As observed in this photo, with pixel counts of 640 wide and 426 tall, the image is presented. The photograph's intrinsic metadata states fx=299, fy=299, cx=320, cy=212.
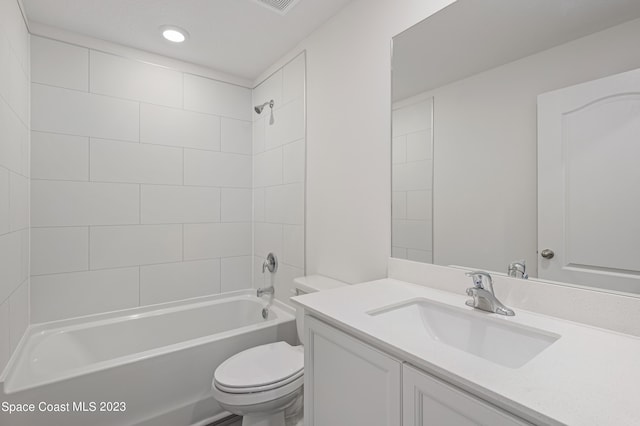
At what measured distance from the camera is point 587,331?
0.83 meters

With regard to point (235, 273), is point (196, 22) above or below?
above

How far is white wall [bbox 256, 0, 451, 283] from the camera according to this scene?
1.47 meters

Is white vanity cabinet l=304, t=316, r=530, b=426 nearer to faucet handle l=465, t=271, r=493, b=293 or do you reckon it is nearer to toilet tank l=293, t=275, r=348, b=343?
faucet handle l=465, t=271, r=493, b=293

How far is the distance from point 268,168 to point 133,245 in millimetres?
1151

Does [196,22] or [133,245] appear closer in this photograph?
[196,22]

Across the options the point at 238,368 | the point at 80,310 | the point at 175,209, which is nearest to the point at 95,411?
the point at 238,368

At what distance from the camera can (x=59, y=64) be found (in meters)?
1.92

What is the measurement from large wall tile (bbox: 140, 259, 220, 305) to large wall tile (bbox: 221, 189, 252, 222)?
40 centimetres

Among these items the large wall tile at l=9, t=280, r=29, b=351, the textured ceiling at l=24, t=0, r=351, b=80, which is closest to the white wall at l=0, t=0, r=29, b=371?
the large wall tile at l=9, t=280, r=29, b=351

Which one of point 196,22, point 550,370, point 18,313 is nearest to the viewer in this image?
point 550,370

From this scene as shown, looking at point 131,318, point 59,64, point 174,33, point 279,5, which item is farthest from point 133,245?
point 279,5

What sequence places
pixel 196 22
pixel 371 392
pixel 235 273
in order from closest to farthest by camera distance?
pixel 371 392, pixel 196 22, pixel 235 273

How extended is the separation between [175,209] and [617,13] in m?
2.52

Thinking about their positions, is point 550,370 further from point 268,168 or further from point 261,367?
point 268,168
